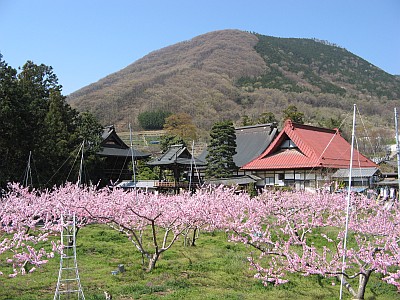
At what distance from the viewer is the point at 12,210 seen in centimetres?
1209

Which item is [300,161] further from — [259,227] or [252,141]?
[259,227]

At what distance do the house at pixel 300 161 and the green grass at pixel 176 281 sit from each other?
38.8ft

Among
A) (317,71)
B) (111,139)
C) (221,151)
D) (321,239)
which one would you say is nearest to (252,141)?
(221,151)

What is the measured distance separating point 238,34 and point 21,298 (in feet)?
445

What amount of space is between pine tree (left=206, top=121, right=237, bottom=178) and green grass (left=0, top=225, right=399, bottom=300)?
40.4 ft

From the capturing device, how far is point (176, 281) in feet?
28.0

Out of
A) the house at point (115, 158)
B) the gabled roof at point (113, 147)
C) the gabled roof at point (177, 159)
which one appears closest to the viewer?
the gabled roof at point (177, 159)

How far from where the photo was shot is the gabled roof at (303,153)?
22.9 metres

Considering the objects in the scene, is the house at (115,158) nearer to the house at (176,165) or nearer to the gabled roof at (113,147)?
the gabled roof at (113,147)

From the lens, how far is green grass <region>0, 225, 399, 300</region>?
778 centimetres

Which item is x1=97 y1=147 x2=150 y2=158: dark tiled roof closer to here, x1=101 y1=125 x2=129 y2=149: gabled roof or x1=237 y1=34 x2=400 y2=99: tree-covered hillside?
x1=101 y1=125 x2=129 y2=149: gabled roof

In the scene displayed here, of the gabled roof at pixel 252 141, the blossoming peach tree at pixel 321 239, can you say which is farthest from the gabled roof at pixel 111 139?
the blossoming peach tree at pixel 321 239

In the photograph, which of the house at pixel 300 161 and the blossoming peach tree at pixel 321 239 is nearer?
the blossoming peach tree at pixel 321 239

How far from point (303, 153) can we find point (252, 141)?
762 centimetres
